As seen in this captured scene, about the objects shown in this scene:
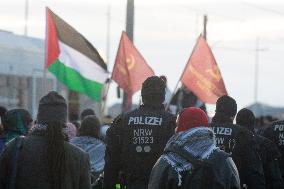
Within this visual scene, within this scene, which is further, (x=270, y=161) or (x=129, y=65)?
(x=129, y=65)

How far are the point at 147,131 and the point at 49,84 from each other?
42.4 ft

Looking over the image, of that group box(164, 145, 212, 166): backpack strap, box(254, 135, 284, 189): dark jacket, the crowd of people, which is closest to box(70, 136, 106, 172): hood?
the crowd of people

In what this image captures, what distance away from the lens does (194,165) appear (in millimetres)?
5934

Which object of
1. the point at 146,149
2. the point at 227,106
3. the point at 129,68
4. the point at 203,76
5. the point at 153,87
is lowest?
the point at 146,149

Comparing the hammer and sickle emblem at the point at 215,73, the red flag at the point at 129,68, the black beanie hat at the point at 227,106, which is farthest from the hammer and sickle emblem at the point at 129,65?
the black beanie hat at the point at 227,106

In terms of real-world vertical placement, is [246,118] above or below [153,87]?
below

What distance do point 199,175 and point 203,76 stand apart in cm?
868

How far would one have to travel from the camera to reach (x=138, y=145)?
327 inches

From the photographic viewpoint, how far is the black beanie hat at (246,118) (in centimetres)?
987

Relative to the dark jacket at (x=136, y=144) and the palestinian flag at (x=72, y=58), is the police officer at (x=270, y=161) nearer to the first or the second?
the dark jacket at (x=136, y=144)

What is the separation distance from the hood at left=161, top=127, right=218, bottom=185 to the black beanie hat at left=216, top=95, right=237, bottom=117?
306 cm

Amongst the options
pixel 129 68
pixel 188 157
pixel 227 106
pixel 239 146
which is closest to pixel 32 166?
pixel 188 157

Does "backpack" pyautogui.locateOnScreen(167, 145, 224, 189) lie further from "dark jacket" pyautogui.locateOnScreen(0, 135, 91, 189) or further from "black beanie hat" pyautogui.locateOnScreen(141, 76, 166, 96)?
"black beanie hat" pyautogui.locateOnScreen(141, 76, 166, 96)

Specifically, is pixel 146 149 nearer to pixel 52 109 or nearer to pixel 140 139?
pixel 140 139
